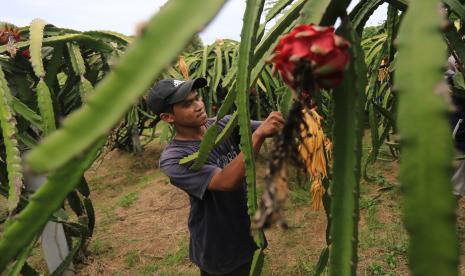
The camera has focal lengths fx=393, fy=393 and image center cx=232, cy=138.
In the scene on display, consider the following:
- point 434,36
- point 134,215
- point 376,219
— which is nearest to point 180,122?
point 434,36

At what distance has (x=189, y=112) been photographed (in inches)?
63.2

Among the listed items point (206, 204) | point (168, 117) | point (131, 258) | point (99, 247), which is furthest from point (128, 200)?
point (206, 204)

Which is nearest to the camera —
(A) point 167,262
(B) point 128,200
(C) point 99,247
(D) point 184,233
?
(A) point 167,262

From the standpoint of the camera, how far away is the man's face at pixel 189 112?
63.0 inches

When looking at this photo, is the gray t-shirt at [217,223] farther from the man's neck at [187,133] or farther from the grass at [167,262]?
the grass at [167,262]

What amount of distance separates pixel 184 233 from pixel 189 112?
1.83 meters

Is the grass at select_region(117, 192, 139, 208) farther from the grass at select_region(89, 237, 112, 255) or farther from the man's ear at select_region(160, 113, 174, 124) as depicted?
the man's ear at select_region(160, 113, 174, 124)

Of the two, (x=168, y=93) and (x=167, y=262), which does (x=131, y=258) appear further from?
(x=168, y=93)

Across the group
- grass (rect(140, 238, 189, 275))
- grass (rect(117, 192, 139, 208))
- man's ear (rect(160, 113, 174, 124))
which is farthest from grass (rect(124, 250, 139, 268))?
man's ear (rect(160, 113, 174, 124))

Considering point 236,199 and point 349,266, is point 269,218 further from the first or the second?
point 236,199

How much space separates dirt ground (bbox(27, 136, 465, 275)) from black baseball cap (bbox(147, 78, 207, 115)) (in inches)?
55.1

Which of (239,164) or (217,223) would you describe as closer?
(239,164)

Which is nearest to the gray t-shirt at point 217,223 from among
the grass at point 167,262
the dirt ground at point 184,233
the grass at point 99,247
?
the dirt ground at point 184,233

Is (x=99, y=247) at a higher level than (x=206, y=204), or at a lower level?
lower
